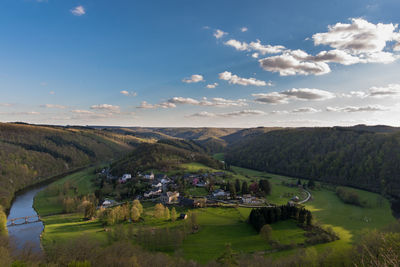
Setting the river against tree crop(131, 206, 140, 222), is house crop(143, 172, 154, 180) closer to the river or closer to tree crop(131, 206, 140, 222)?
the river

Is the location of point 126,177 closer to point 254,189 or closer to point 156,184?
point 156,184

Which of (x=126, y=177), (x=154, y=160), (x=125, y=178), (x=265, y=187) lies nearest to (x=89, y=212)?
(x=125, y=178)

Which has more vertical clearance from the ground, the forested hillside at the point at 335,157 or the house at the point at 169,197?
the forested hillside at the point at 335,157

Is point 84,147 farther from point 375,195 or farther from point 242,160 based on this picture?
point 375,195

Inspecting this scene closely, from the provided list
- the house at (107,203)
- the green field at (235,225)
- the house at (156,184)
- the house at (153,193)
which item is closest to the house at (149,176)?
the house at (156,184)

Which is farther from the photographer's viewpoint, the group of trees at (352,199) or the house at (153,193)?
the house at (153,193)

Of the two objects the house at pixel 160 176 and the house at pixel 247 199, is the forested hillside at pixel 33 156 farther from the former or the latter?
the house at pixel 247 199

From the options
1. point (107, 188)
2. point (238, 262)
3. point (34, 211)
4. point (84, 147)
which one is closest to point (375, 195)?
point (238, 262)

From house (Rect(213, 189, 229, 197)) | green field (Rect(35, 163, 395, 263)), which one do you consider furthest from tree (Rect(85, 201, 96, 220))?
house (Rect(213, 189, 229, 197))
